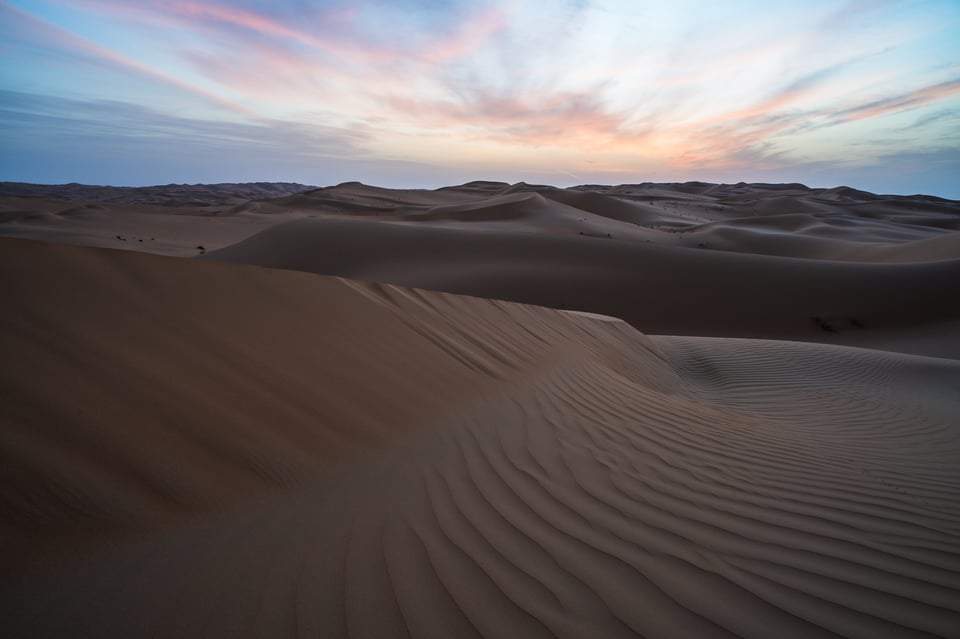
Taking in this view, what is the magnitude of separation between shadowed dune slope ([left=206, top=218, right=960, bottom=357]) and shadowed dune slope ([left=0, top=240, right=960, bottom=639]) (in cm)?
1044

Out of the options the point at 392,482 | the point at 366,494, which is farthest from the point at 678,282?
the point at 366,494

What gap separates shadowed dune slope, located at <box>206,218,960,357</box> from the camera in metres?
13.3

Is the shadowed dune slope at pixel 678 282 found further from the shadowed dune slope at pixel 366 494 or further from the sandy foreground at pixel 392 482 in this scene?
the shadowed dune slope at pixel 366 494

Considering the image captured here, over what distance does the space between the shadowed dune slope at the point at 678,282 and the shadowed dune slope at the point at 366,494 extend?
1044 cm

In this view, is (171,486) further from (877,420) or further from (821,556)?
(877,420)

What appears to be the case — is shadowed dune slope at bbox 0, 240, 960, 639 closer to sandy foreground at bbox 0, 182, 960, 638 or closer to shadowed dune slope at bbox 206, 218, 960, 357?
sandy foreground at bbox 0, 182, 960, 638

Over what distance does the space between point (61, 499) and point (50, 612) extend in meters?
0.40

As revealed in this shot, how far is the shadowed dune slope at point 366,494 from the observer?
1.53 m

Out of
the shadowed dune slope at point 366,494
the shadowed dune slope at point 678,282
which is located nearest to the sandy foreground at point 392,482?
the shadowed dune slope at point 366,494

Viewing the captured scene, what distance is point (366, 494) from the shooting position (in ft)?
6.98

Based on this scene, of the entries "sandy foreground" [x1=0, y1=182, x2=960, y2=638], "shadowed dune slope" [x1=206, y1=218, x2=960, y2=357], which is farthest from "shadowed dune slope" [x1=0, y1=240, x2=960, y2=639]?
"shadowed dune slope" [x1=206, y1=218, x2=960, y2=357]

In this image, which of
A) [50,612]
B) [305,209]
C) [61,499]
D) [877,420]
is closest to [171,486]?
[61,499]

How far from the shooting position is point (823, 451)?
135 inches

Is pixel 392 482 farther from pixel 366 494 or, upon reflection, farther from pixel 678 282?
pixel 678 282
